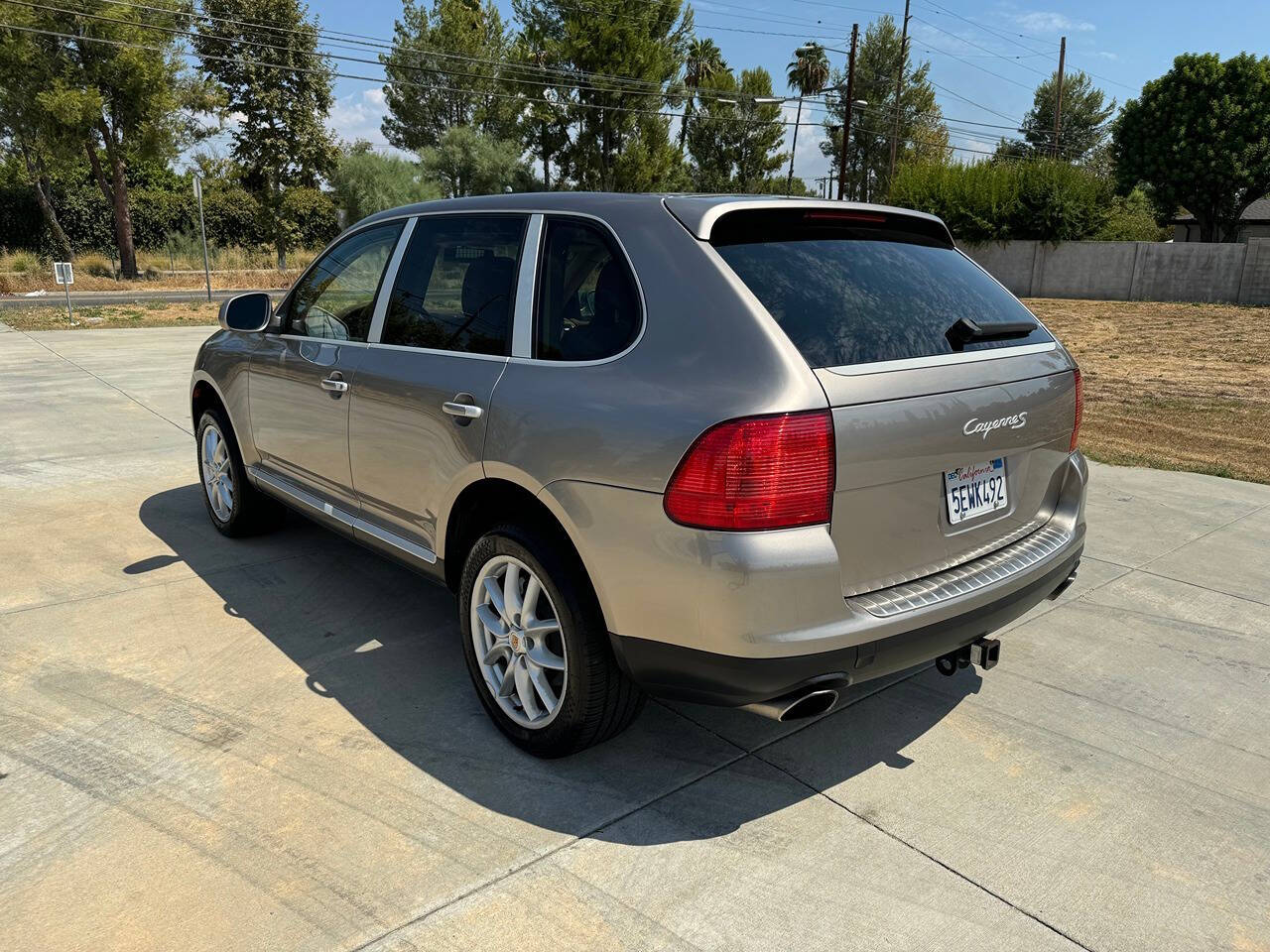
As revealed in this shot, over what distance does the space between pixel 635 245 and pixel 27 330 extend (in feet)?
62.1

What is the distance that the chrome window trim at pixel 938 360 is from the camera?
→ 2.46 m

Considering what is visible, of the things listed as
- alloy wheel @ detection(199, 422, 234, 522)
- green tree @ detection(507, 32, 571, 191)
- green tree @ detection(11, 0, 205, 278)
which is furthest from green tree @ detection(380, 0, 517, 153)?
alloy wheel @ detection(199, 422, 234, 522)

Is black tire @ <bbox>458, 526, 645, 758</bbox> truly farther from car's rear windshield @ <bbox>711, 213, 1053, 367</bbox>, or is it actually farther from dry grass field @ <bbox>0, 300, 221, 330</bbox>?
dry grass field @ <bbox>0, 300, 221, 330</bbox>

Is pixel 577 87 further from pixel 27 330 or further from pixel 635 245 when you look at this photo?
pixel 635 245

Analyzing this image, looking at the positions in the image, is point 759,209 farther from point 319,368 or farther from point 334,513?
point 334,513

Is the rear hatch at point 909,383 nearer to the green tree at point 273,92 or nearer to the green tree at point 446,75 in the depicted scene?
the green tree at point 273,92

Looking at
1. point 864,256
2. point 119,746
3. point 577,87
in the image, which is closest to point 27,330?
point 119,746

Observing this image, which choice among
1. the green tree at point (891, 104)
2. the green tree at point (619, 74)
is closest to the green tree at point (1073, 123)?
the green tree at point (891, 104)

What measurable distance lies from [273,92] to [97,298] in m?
13.3

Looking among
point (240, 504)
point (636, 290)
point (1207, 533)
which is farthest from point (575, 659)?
point (1207, 533)

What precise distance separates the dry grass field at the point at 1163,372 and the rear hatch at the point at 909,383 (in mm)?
4999

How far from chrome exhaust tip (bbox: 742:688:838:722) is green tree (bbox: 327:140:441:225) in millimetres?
42511

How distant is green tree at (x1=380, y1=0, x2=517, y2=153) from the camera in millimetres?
49062

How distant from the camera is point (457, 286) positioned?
3.37 meters
